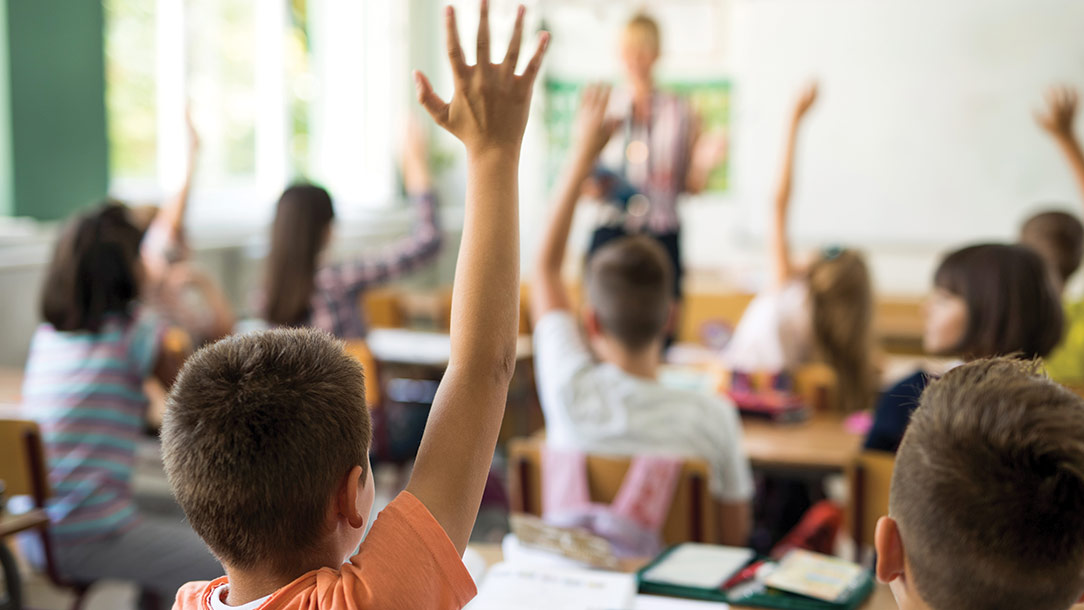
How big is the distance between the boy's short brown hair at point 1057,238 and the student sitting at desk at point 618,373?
5.77 feet

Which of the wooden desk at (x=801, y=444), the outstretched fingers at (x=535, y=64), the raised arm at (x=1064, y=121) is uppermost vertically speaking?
the raised arm at (x=1064, y=121)

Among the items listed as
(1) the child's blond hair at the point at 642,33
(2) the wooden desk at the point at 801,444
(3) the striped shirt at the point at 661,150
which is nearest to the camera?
(2) the wooden desk at the point at 801,444

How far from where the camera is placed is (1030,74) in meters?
5.68

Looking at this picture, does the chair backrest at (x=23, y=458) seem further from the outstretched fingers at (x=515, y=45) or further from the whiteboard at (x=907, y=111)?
the whiteboard at (x=907, y=111)

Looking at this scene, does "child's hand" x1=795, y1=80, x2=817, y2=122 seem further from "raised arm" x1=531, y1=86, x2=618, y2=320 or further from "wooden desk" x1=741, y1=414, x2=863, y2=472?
"raised arm" x1=531, y1=86, x2=618, y2=320

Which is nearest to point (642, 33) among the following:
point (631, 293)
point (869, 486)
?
point (631, 293)

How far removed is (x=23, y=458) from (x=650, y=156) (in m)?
2.80

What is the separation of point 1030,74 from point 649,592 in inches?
209

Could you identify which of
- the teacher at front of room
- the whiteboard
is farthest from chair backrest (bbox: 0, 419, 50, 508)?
the whiteboard

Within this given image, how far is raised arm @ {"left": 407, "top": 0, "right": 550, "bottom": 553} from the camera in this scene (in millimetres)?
965

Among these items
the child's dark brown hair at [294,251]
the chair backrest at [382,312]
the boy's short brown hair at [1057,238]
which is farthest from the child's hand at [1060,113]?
the chair backrest at [382,312]

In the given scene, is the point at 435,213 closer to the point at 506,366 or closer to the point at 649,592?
the point at 649,592

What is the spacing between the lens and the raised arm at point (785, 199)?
119 inches

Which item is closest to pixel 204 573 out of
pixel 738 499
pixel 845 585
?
pixel 738 499
